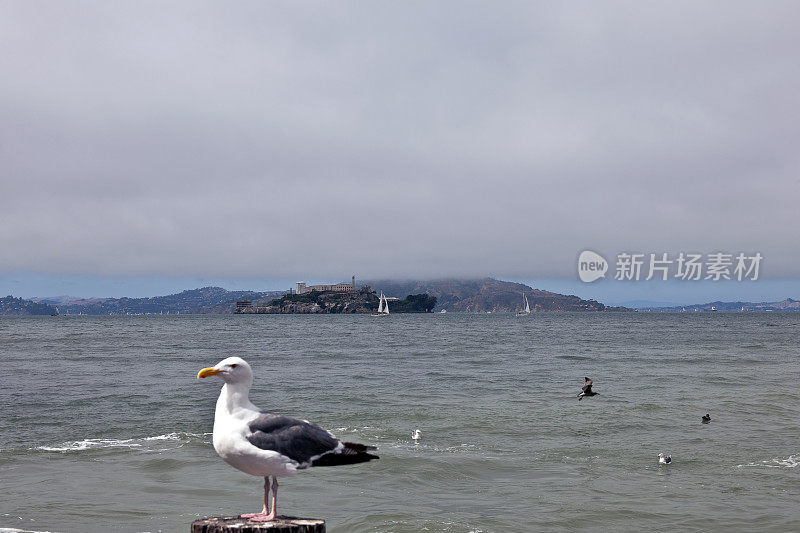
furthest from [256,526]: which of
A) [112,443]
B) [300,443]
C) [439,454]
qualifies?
[112,443]

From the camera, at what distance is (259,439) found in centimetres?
505

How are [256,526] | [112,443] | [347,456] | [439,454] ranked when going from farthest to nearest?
[112,443] → [439,454] → [347,456] → [256,526]

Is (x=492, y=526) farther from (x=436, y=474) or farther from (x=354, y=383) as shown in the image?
(x=354, y=383)

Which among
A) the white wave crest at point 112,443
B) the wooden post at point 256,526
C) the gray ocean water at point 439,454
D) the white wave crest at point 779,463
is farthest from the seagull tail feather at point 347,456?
the white wave crest at point 112,443

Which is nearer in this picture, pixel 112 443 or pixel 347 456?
pixel 347 456

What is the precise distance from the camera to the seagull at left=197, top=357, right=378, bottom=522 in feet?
16.5

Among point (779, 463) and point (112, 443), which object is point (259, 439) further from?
point (779, 463)

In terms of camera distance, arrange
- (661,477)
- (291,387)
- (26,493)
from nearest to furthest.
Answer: (26,493) < (661,477) < (291,387)

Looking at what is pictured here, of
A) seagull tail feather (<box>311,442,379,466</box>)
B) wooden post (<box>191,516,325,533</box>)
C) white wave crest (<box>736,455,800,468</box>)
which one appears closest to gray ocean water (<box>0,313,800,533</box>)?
white wave crest (<box>736,455,800,468</box>)

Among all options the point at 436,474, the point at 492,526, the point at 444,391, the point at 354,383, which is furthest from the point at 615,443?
the point at 354,383

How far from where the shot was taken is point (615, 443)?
16.4 metres

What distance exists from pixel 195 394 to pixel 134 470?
1223 centimetres

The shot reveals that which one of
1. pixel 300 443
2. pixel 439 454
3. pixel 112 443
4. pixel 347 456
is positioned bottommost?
pixel 112 443

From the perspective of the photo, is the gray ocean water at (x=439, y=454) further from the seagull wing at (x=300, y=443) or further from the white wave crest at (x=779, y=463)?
the seagull wing at (x=300, y=443)
